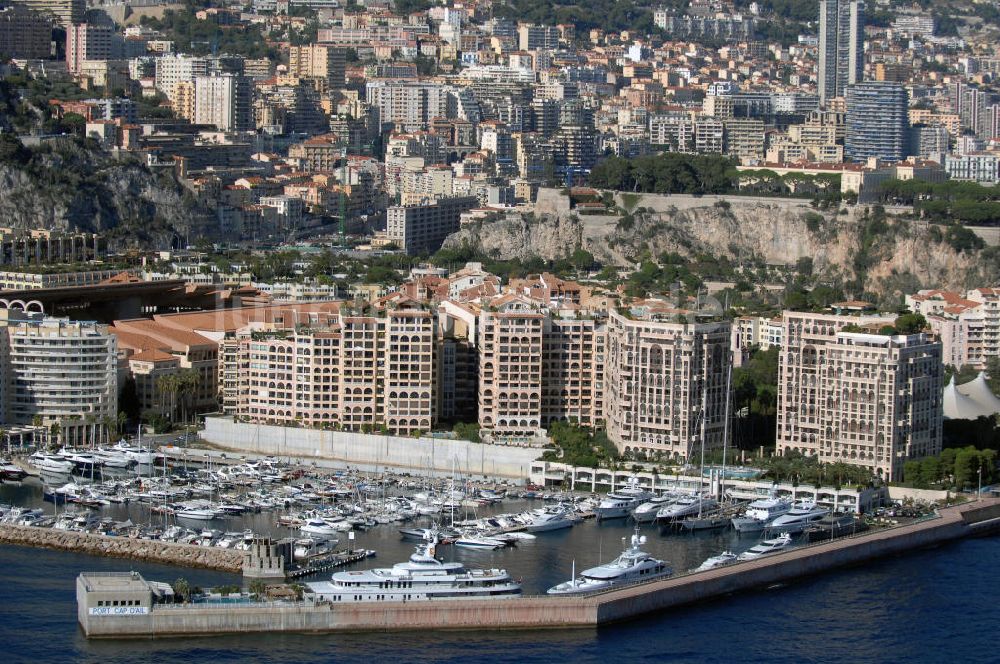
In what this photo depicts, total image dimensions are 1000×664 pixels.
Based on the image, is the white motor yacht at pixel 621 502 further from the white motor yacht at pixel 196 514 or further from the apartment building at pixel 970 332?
the apartment building at pixel 970 332

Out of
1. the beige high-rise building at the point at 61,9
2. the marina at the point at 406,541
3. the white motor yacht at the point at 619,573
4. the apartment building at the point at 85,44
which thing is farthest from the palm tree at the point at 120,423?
the beige high-rise building at the point at 61,9

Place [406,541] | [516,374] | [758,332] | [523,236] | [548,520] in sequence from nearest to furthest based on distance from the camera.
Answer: [406,541] < [548,520] < [516,374] < [758,332] < [523,236]

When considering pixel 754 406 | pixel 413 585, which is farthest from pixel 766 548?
pixel 754 406

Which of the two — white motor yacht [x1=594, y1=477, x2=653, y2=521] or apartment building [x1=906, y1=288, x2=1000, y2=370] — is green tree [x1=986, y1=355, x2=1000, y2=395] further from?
white motor yacht [x1=594, y1=477, x2=653, y2=521]

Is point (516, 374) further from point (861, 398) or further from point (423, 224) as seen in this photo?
point (423, 224)

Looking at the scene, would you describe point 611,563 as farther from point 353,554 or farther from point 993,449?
point 993,449

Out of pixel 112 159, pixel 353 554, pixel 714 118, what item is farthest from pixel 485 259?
pixel 353 554

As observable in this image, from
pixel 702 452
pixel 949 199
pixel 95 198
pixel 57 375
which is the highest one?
pixel 949 199
